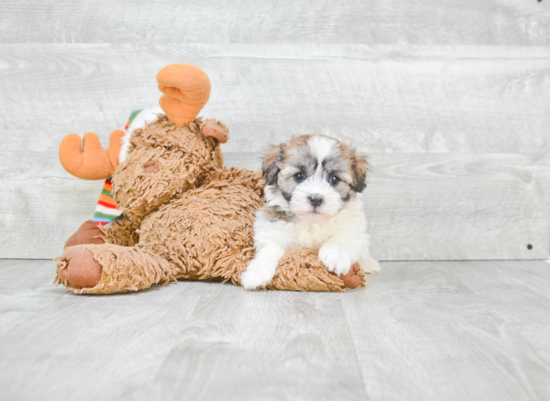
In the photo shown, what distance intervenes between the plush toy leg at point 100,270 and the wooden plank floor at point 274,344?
1.6 inches

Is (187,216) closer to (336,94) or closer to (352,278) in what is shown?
(352,278)

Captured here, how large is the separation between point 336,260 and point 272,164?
0.42 metres

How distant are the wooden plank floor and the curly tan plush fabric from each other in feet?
0.24

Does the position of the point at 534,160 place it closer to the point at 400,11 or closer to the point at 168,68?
the point at 400,11

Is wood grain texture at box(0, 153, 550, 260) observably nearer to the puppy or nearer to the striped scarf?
the striped scarf

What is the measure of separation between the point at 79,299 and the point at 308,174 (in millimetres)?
879

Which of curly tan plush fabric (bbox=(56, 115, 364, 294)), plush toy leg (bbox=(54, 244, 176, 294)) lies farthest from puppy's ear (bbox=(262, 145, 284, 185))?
plush toy leg (bbox=(54, 244, 176, 294))

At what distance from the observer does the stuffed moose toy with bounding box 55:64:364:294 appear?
1.68 m

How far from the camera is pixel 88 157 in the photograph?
1863 mm

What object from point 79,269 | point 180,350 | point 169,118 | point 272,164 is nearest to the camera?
point 180,350

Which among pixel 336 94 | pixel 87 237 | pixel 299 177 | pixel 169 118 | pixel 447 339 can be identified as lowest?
pixel 447 339

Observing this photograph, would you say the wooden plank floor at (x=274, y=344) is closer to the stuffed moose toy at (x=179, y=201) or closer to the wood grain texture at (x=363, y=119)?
the stuffed moose toy at (x=179, y=201)

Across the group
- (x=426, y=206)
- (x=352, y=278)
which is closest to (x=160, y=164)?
(x=352, y=278)

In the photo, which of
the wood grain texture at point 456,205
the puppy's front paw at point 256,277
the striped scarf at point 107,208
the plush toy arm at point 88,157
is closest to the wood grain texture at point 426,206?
the wood grain texture at point 456,205
